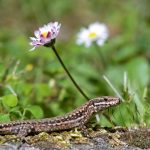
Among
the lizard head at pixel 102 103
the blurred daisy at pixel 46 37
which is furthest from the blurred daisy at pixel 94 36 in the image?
the lizard head at pixel 102 103

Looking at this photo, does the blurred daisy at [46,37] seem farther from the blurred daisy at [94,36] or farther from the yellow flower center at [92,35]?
the yellow flower center at [92,35]

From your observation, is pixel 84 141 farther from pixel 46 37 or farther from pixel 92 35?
pixel 92 35

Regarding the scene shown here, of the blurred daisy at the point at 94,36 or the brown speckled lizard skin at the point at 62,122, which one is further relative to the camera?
the blurred daisy at the point at 94,36

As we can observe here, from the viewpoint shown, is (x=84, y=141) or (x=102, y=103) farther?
(x=102, y=103)

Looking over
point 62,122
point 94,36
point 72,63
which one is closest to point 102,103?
point 62,122

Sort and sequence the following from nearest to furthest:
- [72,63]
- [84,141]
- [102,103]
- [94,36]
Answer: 1. [84,141]
2. [102,103]
3. [94,36]
4. [72,63]

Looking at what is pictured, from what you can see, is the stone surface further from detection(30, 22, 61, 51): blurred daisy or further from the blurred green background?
detection(30, 22, 61, 51): blurred daisy
